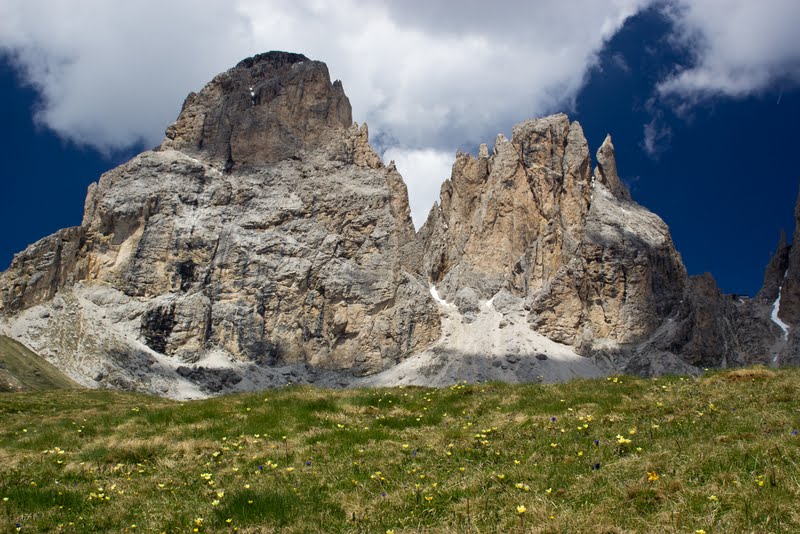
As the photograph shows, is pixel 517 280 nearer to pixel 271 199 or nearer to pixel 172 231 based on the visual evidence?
pixel 271 199

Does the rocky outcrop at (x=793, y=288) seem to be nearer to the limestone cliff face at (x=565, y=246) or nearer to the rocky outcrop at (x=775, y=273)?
the rocky outcrop at (x=775, y=273)

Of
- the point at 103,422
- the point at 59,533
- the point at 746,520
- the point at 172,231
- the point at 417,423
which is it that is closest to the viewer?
the point at 746,520

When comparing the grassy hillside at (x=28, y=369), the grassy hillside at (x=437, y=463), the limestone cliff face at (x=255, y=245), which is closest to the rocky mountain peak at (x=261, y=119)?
the limestone cliff face at (x=255, y=245)

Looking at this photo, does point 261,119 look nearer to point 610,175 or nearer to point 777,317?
point 610,175

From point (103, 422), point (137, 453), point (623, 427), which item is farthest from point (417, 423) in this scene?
point (103, 422)

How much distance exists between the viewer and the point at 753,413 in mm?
13969

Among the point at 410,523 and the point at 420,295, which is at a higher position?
the point at 420,295

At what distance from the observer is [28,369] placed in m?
99.6

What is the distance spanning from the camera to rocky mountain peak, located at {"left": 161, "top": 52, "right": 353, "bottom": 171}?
188 m

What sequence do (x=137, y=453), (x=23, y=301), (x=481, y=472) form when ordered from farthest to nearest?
(x=23, y=301) → (x=137, y=453) → (x=481, y=472)

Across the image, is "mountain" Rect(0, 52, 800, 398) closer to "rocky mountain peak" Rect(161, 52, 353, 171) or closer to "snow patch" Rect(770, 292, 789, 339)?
"rocky mountain peak" Rect(161, 52, 353, 171)

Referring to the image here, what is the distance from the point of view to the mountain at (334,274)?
149 m

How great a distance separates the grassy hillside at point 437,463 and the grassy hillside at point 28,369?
8310cm

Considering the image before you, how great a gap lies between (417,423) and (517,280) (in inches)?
6700
